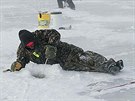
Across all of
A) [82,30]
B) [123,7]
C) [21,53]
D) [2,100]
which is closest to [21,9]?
[123,7]

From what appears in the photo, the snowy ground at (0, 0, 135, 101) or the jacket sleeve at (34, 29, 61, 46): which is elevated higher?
the jacket sleeve at (34, 29, 61, 46)

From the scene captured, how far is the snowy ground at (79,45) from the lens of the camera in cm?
491

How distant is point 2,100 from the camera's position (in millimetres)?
4691

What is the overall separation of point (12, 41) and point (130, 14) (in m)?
5.23

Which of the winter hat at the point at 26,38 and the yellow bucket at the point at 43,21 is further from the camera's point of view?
the yellow bucket at the point at 43,21

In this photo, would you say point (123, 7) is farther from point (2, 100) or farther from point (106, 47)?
point (2, 100)

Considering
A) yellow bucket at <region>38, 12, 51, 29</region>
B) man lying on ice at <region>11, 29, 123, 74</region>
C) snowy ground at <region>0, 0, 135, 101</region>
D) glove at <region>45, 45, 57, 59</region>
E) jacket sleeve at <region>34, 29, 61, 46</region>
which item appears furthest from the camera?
yellow bucket at <region>38, 12, 51, 29</region>

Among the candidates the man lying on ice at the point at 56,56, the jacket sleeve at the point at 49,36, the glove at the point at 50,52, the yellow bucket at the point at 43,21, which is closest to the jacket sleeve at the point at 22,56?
the man lying on ice at the point at 56,56

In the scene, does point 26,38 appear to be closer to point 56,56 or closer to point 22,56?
point 22,56

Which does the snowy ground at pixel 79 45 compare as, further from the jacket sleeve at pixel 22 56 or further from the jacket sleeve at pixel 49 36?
the jacket sleeve at pixel 49 36

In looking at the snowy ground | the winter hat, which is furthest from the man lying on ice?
the snowy ground

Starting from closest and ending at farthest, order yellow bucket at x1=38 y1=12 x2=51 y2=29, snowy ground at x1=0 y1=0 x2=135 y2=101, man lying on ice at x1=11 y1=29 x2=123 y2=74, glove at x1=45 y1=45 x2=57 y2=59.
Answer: snowy ground at x1=0 y1=0 x2=135 y2=101, glove at x1=45 y1=45 x2=57 y2=59, man lying on ice at x1=11 y1=29 x2=123 y2=74, yellow bucket at x1=38 y1=12 x2=51 y2=29

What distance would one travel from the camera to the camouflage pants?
585 cm

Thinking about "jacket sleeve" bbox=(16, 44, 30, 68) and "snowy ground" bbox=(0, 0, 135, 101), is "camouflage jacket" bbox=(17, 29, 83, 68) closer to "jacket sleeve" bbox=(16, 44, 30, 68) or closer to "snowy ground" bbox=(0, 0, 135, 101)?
"jacket sleeve" bbox=(16, 44, 30, 68)
